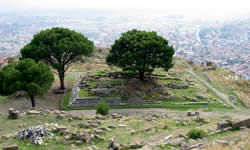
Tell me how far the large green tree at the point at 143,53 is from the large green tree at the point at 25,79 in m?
11.3

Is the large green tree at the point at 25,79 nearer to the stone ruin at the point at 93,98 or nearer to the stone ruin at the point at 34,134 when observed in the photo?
the stone ruin at the point at 93,98

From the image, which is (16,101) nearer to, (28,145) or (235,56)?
(28,145)

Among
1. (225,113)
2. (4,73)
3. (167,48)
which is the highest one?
(167,48)

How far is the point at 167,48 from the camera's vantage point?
3838 cm

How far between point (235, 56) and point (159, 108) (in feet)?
432

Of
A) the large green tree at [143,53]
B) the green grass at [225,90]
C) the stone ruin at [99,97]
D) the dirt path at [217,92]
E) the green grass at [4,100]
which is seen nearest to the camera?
the stone ruin at [99,97]

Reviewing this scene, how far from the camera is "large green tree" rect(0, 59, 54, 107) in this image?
31.5 metres

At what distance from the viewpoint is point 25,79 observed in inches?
1272

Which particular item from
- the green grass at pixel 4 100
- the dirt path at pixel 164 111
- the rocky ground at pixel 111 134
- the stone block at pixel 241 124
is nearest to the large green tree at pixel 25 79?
the rocky ground at pixel 111 134

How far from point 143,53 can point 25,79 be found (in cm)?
1610

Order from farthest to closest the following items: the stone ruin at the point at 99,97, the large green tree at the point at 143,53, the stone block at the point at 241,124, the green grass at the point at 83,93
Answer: the green grass at the point at 83,93, the large green tree at the point at 143,53, the stone ruin at the point at 99,97, the stone block at the point at 241,124

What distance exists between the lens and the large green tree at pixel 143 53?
3766cm

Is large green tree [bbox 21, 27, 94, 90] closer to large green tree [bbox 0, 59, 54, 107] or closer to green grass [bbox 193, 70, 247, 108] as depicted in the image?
large green tree [bbox 0, 59, 54, 107]

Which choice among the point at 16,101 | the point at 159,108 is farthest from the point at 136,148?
the point at 16,101
